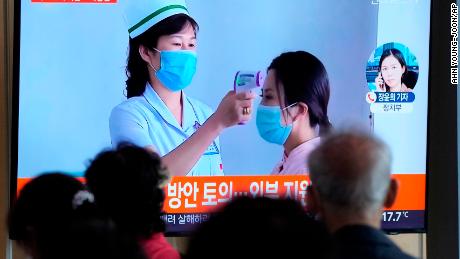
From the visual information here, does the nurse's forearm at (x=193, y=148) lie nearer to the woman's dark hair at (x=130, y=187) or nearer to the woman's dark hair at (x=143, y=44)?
the woman's dark hair at (x=143, y=44)

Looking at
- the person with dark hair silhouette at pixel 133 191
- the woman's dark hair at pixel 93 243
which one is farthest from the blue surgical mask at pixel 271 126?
the woman's dark hair at pixel 93 243

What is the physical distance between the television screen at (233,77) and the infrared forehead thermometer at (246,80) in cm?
2

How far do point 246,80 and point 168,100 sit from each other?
376 mm

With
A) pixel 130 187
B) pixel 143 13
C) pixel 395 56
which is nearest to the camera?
pixel 130 187

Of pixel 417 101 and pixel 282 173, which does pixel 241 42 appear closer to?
pixel 282 173

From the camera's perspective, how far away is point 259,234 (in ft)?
3.17

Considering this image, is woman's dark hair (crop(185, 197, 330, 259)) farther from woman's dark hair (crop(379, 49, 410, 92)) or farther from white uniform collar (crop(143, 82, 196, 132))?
woman's dark hair (crop(379, 49, 410, 92))

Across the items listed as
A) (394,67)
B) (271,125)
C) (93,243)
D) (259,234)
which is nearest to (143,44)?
(271,125)

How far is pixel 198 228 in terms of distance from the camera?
38.7 inches

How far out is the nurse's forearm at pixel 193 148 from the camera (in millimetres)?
2883

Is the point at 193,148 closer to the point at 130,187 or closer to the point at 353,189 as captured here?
the point at 130,187

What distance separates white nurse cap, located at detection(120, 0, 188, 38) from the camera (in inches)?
113

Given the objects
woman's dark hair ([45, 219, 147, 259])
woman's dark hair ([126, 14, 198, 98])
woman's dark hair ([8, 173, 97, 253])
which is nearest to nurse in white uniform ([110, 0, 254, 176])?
woman's dark hair ([126, 14, 198, 98])

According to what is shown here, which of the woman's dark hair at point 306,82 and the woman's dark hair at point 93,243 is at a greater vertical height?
the woman's dark hair at point 306,82
